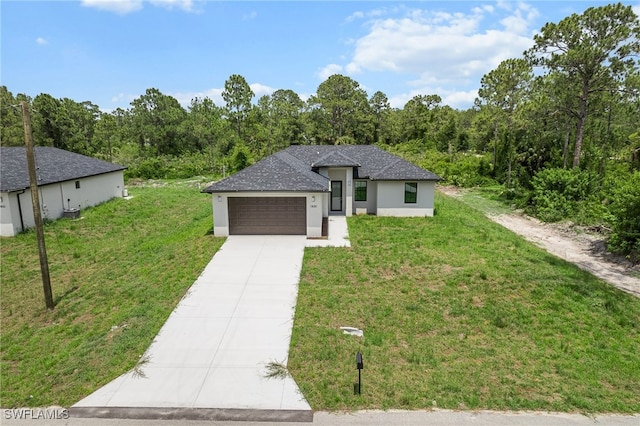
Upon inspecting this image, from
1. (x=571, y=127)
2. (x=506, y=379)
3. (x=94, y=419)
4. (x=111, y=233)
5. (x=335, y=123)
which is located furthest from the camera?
(x=335, y=123)

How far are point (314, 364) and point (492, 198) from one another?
27.7m

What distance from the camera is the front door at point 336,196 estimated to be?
2239cm

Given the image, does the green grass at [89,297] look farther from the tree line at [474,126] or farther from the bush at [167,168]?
the bush at [167,168]

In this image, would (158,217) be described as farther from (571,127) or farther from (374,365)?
(571,127)

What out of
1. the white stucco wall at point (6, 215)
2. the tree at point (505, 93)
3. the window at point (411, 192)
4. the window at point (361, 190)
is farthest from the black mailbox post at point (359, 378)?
the tree at point (505, 93)

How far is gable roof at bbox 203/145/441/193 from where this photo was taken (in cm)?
1764

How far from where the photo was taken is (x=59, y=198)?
22438 millimetres

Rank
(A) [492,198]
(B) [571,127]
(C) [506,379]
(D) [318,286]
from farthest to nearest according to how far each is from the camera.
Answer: (A) [492,198], (B) [571,127], (D) [318,286], (C) [506,379]

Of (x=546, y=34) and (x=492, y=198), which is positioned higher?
(x=546, y=34)

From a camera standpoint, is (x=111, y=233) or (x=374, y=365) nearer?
(x=374, y=365)

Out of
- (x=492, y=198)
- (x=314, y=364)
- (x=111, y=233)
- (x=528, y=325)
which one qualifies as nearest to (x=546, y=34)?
(x=492, y=198)

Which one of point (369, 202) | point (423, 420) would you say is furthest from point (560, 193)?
point (423, 420)

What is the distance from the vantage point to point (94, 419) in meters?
7.35

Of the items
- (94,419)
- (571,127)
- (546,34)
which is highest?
(546,34)
